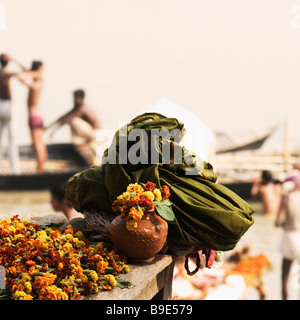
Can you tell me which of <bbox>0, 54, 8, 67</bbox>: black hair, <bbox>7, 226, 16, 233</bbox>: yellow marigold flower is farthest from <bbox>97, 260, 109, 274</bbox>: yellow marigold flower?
<bbox>0, 54, 8, 67</bbox>: black hair

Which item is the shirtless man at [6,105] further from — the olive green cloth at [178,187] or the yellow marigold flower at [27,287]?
the yellow marigold flower at [27,287]

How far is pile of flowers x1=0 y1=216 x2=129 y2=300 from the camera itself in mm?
2131

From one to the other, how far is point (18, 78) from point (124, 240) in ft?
34.8

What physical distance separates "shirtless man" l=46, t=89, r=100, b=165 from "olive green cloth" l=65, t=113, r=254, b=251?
966cm

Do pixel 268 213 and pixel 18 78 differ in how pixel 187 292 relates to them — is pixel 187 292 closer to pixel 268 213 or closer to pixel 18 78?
pixel 268 213

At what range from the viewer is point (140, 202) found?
2.42 m

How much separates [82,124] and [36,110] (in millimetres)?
1429

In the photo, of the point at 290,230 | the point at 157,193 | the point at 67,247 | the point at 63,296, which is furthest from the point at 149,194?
the point at 290,230

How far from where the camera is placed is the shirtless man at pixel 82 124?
496 inches

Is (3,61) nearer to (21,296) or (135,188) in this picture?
(135,188)

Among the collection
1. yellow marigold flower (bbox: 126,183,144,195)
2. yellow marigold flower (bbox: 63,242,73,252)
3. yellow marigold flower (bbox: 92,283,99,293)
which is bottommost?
yellow marigold flower (bbox: 92,283,99,293)

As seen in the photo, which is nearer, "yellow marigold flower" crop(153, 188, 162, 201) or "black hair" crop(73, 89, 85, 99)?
"yellow marigold flower" crop(153, 188, 162, 201)

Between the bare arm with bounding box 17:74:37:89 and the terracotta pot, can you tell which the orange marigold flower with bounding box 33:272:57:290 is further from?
the bare arm with bounding box 17:74:37:89

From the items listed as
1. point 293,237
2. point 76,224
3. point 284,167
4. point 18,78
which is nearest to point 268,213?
point 284,167
